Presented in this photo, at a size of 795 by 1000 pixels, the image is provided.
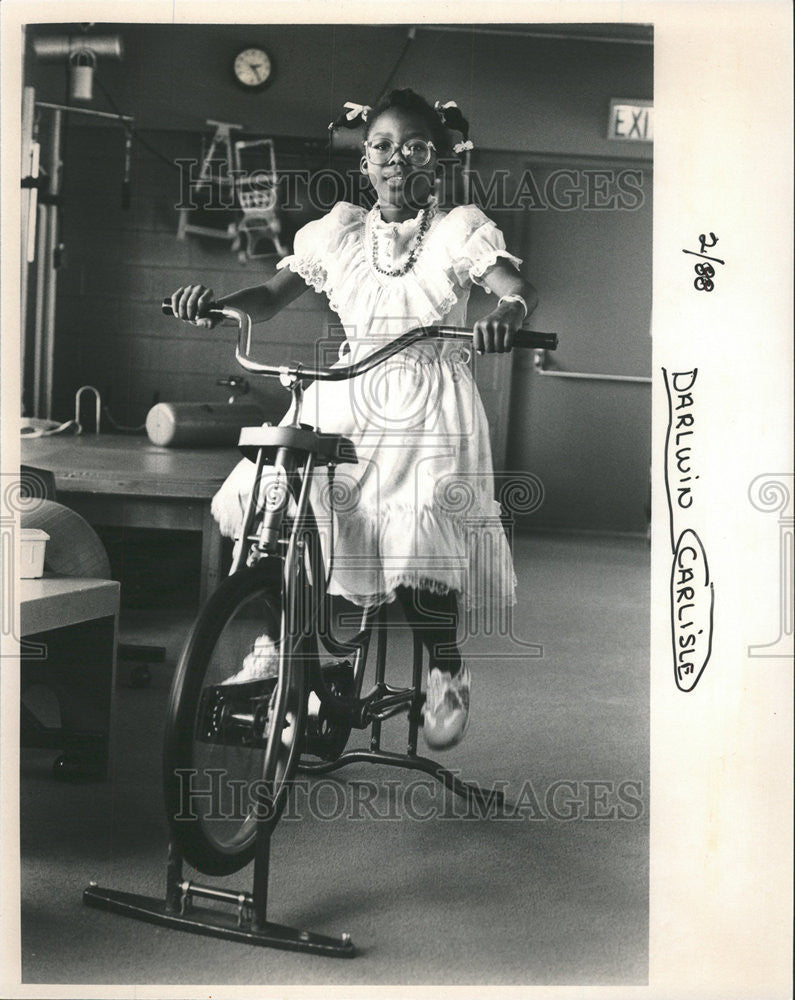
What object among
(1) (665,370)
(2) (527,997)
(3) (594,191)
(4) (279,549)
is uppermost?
(3) (594,191)

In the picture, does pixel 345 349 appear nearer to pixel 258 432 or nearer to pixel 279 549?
pixel 258 432

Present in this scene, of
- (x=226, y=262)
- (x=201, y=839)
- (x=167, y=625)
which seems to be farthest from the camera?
(x=226, y=262)

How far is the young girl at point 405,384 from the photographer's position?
158 cm

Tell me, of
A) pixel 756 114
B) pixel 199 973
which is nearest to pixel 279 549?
pixel 199 973

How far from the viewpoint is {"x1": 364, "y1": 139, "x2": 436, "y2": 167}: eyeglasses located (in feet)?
5.14

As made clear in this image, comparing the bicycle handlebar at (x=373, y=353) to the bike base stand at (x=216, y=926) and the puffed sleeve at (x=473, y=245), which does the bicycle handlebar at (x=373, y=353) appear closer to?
the puffed sleeve at (x=473, y=245)

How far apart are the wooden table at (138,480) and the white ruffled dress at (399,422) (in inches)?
3.4

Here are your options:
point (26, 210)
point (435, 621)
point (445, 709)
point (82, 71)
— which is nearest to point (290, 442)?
point (435, 621)

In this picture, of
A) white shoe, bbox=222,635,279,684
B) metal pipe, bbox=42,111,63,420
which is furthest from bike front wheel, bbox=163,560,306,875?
metal pipe, bbox=42,111,63,420

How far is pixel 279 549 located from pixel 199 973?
648 mm

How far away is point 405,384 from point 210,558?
0.45 meters

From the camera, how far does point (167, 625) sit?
1.58 meters

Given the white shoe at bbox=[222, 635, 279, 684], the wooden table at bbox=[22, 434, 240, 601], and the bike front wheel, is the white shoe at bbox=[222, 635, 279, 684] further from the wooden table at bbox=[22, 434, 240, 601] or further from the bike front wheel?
the wooden table at bbox=[22, 434, 240, 601]

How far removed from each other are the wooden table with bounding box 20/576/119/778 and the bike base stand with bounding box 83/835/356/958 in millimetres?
325
